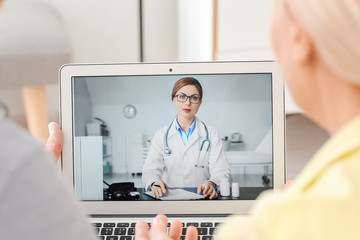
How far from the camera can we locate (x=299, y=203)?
1.22 feet

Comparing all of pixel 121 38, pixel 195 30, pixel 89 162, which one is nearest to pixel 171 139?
pixel 89 162

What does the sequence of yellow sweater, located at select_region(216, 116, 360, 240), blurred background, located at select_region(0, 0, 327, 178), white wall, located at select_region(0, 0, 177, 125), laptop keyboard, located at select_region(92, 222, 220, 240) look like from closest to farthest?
1. yellow sweater, located at select_region(216, 116, 360, 240)
2. laptop keyboard, located at select_region(92, 222, 220, 240)
3. blurred background, located at select_region(0, 0, 327, 178)
4. white wall, located at select_region(0, 0, 177, 125)

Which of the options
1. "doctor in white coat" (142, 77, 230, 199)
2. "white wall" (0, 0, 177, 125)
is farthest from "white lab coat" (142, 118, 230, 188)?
"white wall" (0, 0, 177, 125)

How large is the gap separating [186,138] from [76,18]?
149 cm

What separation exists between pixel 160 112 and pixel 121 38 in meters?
1.43

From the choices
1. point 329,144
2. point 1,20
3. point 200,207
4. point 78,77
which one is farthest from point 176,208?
point 1,20

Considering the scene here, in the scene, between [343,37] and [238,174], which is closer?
[343,37]

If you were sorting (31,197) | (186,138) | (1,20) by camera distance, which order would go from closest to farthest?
(31,197)
(186,138)
(1,20)

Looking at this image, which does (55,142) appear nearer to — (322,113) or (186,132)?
(186,132)

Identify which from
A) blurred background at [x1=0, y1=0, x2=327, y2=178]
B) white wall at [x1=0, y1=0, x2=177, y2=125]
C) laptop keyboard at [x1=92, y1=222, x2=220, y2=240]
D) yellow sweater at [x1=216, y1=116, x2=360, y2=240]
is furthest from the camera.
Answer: white wall at [x1=0, y1=0, x2=177, y2=125]

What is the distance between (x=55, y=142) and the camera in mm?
838

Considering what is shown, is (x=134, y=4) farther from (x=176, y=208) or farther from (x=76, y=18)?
(x=176, y=208)

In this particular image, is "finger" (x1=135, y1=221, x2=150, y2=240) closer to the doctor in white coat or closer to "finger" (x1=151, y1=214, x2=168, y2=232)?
"finger" (x1=151, y1=214, x2=168, y2=232)

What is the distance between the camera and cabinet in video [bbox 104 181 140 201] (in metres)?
0.86
